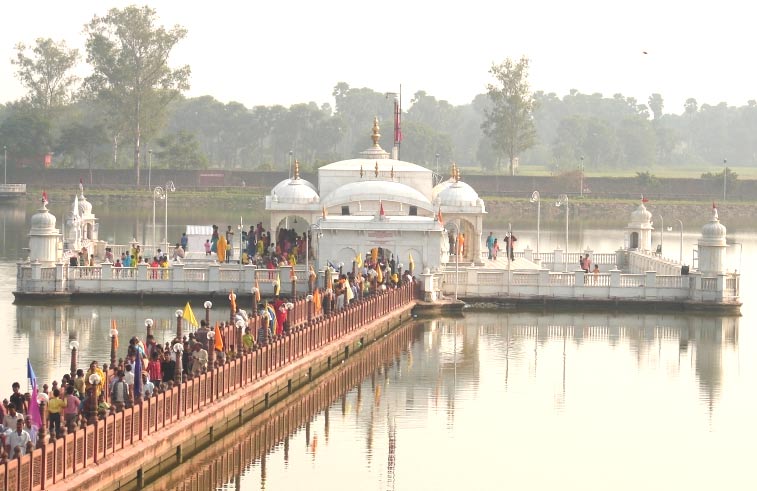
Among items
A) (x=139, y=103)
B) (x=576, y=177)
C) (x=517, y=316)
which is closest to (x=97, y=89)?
(x=139, y=103)

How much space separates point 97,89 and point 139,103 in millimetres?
3396

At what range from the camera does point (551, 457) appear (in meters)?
29.2

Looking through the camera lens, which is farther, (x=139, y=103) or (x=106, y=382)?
(x=139, y=103)

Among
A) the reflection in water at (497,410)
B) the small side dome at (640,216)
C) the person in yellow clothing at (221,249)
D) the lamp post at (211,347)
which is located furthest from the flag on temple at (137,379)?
the small side dome at (640,216)

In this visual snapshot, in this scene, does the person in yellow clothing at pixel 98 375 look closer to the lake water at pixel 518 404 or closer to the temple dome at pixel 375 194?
the lake water at pixel 518 404

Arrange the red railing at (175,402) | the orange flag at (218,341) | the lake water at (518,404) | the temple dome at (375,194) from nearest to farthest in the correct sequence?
1. the red railing at (175,402)
2. the lake water at (518,404)
3. the orange flag at (218,341)
4. the temple dome at (375,194)

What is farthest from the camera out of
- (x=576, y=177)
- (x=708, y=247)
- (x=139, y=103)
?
(x=576, y=177)

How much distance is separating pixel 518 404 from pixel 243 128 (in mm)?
119896

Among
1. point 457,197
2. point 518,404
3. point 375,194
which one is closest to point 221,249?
point 375,194

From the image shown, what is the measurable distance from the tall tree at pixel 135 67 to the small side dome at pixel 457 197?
57.5 metres

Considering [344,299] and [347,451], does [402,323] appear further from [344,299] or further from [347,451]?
[347,451]

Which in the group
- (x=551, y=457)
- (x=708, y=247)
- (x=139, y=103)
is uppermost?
(x=139, y=103)

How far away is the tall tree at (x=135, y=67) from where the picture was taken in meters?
107

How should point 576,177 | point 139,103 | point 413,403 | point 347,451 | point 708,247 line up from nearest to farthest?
point 347,451, point 413,403, point 708,247, point 139,103, point 576,177
